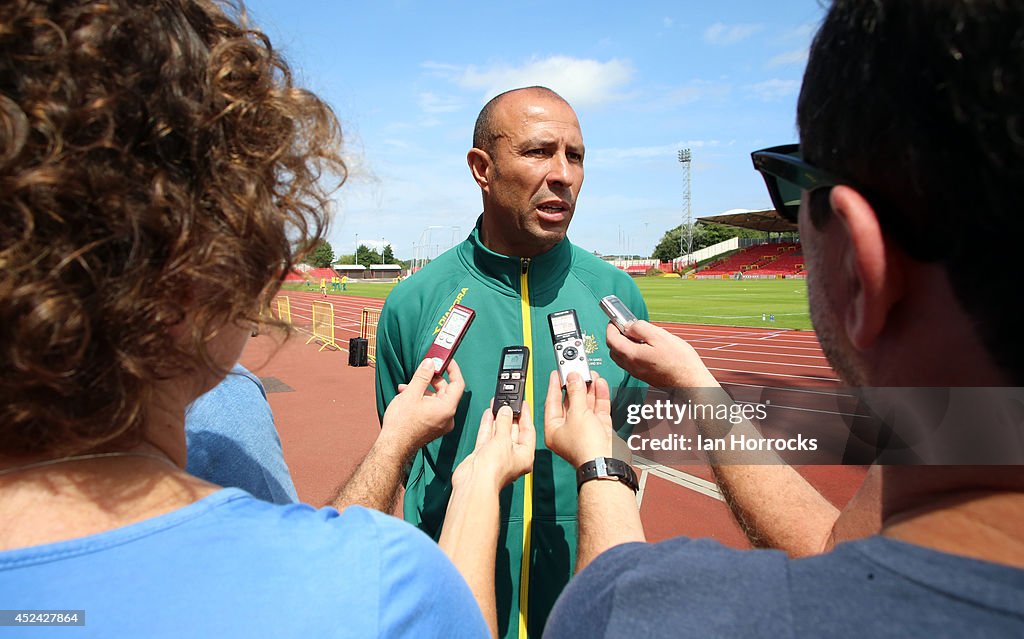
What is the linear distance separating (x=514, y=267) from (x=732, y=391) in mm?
7804

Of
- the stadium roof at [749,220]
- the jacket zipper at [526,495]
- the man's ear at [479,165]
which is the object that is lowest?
the jacket zipper at [526,495]

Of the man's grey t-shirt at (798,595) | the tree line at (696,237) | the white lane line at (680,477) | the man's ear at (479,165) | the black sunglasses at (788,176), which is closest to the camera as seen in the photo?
the man's grey t-shirt at (798,595)

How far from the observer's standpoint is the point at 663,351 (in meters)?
1.80

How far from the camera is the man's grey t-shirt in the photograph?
618 mm

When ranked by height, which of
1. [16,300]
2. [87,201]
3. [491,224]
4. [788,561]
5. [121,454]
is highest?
[491,224]

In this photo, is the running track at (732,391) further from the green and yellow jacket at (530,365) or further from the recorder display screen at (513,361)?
the green and yellow jacket at (530,365)

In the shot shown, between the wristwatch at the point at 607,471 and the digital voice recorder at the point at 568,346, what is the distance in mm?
442

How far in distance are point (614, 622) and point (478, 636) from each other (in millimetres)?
243

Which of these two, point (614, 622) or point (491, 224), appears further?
point (491, 224)

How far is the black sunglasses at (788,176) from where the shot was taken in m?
0.86

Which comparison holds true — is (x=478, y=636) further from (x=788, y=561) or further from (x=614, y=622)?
(x=788, y=561)

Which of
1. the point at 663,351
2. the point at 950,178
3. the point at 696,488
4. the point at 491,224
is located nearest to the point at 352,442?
the point at 696,488

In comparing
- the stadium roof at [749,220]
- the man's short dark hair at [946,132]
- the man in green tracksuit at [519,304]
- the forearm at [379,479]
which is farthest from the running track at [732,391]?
the stadium roof at [749,220]

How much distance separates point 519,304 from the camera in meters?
2.53
